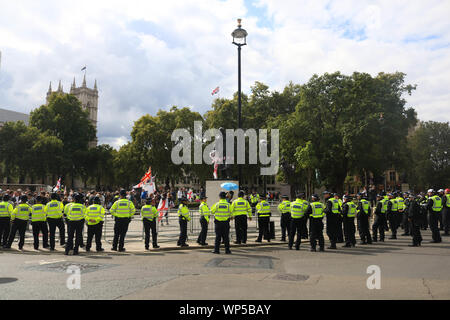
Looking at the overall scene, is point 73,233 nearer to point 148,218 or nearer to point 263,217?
point 148,218

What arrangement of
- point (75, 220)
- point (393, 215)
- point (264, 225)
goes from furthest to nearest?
point (393, 215), point (264, 225), point (75, 220)

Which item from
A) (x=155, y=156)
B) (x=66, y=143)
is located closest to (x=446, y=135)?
(x=155, y=156)

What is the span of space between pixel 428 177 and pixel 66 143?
63228 mm

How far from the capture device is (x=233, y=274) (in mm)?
8078

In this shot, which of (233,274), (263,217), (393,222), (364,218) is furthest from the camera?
(393,222)

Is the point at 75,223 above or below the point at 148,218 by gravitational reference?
below

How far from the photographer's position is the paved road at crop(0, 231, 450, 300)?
632cm

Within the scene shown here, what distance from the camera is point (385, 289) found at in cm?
659

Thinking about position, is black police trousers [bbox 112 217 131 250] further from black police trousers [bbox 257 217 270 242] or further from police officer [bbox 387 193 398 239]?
police officer [bbox 387 193 398 239]

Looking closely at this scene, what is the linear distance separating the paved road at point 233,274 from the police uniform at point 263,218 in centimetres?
176

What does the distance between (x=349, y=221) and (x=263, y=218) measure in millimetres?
3132

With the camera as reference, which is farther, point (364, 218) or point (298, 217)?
point (364, 218)

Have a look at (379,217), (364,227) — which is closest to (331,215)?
(364,227)
